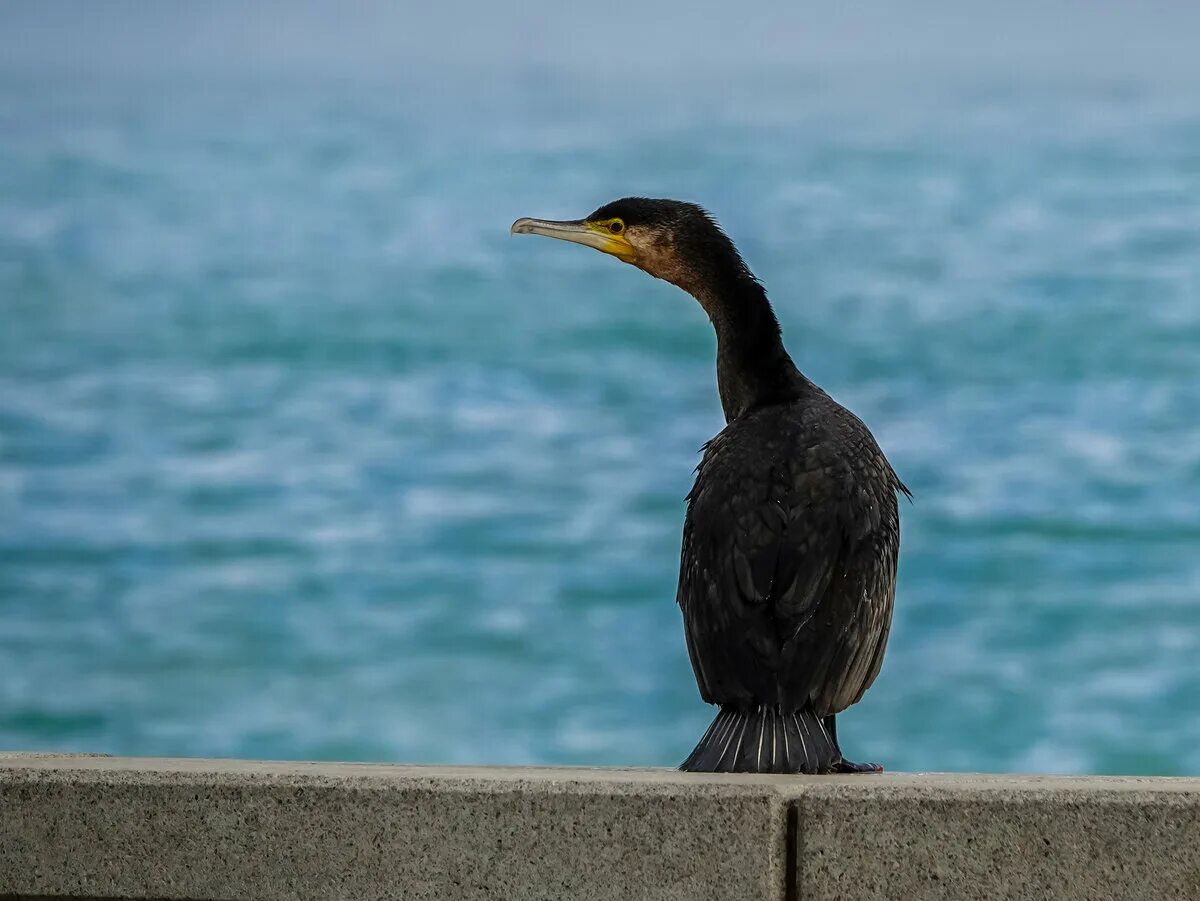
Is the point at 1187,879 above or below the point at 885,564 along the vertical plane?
below

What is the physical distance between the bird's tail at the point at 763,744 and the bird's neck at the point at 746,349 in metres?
0.97

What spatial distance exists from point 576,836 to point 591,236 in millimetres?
2341

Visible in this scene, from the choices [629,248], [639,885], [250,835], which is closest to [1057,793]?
[639,885]

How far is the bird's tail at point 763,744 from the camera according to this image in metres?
3.18

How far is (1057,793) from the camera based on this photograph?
96.0 inches

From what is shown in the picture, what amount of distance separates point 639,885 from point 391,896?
42cm

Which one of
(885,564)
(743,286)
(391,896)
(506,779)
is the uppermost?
(743,286)

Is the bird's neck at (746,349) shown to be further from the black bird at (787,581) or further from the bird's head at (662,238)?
the black bird at (787,581)

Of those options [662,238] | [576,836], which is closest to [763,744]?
[576,836]

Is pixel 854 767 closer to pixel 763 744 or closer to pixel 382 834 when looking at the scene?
pixel 763 744

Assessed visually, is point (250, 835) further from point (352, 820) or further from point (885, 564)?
point (885, 564)

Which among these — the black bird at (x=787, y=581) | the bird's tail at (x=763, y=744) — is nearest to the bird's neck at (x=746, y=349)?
the black bird at (x=787, y=581)

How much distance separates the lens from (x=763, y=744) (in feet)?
10.6

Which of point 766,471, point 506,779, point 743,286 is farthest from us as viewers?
point 743,286
